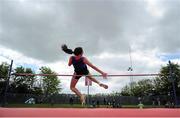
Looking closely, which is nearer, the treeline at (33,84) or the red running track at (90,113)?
the red running track at (90,113)

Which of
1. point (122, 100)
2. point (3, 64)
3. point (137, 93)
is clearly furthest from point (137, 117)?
point (137, 93)

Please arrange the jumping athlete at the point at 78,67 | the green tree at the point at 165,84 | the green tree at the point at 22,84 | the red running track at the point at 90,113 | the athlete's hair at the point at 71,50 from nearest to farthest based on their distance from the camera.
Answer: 1. the red running track at the point at 90,113
2. the jumping athlete at the point at 78,67
3. the athlete's hair at the point at 71,50
4. the green tree at the point at 165,84
5. the green tree at the point at 22,84

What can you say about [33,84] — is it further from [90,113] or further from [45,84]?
[90,113]

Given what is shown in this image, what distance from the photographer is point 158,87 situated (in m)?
60.6

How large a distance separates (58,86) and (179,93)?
2294cm

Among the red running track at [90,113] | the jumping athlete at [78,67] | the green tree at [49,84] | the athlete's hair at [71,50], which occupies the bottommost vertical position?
the red running track at [90,113]

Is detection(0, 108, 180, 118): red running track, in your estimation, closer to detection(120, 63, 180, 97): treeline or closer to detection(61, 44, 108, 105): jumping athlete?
detection(61, 44, 108, 105): jumping athlete

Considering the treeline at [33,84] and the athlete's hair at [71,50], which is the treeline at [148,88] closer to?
the treeline at [33,84]

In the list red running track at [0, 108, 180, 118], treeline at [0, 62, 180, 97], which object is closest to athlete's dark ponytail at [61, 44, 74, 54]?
red running track at [0, 108, 180, 118]

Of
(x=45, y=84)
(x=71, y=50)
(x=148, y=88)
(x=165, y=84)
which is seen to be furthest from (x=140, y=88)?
(x=71, y=50)

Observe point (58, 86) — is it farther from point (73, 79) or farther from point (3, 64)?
point (73, 79)

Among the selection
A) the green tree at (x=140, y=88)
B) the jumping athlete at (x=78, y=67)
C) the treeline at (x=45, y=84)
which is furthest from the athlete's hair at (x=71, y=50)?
the green tree at (x=140, y=88)

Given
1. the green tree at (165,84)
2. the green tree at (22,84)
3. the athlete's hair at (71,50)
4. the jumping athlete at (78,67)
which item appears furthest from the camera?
the green tree at (22,84)

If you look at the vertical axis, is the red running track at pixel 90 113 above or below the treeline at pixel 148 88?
below
